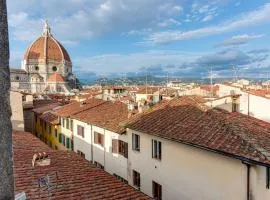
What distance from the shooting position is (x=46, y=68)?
140m

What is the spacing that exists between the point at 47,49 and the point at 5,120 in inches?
5759

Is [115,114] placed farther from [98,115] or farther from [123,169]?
[123,169]

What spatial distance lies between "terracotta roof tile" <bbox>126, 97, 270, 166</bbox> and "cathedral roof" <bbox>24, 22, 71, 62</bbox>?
127 m

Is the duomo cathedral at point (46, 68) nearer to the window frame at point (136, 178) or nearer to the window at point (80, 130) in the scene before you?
the window at point (80, 130)

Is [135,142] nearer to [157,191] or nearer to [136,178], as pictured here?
[136,178]

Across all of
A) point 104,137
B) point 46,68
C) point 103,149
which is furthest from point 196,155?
point 46,68

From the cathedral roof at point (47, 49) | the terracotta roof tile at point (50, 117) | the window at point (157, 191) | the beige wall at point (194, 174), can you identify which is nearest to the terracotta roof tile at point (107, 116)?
the beige wall at point (194, 174)

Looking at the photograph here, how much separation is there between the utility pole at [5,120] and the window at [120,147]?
19.1m

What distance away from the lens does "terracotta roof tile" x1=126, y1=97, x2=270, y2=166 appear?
12852mm

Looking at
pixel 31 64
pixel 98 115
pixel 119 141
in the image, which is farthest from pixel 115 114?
pixel 31 64

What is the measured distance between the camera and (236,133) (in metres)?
14.4

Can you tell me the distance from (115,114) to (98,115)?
60.2 inches

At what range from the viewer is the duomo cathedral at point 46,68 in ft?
410

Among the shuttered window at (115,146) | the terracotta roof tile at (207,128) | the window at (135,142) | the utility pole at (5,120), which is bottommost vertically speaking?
the shuttered window at (115,146)
